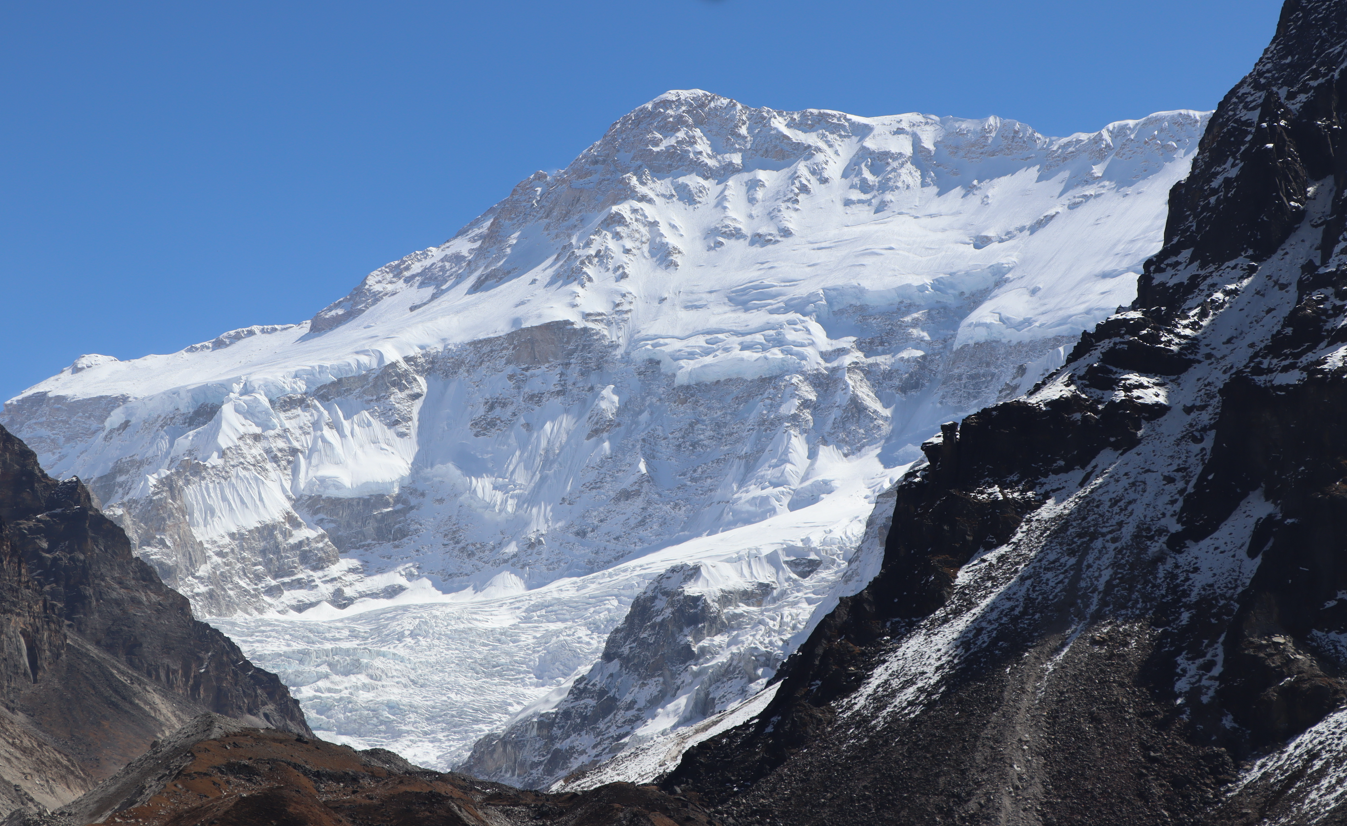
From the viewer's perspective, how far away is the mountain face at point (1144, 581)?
66125mm

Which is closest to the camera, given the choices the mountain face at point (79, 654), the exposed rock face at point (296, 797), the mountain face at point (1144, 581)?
the exposed rock face at point (296, 797)

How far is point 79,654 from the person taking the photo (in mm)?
166875

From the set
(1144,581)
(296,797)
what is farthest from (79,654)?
(1144,581)

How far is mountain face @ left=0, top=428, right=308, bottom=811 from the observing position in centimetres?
14035

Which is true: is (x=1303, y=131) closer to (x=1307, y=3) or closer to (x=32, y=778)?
(x=1307, y=3)

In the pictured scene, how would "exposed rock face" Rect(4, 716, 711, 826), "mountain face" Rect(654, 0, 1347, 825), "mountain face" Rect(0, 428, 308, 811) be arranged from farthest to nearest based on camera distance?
"mountain face" Rect(0, 428, 308, 811)
"mountain face" Rect(654, 0, 1347, 825)
"exposed rock face" Rect(4, 716, 711, 826)

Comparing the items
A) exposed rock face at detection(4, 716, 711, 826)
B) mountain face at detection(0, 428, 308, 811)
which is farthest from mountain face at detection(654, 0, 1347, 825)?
mountain face at detection(0, 428, 308, 811)

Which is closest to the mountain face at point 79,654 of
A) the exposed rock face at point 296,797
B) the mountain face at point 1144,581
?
the exposed rock face at point 296,797

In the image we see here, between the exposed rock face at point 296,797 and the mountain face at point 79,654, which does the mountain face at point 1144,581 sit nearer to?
the exposed rock face at point 296,797

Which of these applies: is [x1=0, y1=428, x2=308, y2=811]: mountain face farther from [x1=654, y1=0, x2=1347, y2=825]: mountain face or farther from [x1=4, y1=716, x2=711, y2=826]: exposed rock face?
[x1=654, y1=0, x2=1347, y2=825]: mountain face

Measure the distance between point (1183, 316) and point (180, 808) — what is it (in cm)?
7297

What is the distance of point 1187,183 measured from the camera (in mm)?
115375

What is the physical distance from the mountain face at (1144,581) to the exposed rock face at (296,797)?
7.55m

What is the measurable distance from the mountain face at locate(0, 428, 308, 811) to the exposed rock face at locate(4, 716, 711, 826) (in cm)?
3628
